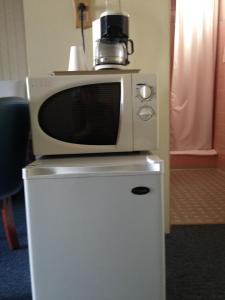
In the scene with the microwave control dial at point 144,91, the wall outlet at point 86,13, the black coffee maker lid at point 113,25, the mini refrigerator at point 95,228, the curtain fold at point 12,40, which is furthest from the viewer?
the curtain fold at point 12,40

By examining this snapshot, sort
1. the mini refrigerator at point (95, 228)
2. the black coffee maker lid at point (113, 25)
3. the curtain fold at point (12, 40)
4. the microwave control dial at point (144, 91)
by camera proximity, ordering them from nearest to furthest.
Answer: the mini refrigerator at point (95, 228), the microwave control dial at point (144, 91), the black coffee maker lid at point (113, 25), the curtain fold at point (12, 40)

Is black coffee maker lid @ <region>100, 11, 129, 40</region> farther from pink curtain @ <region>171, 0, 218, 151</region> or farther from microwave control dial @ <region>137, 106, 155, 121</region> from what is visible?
pink curtain @ <region>171, 0, 218, 151</region>

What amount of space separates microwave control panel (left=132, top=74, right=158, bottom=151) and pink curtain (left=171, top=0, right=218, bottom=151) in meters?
2.20

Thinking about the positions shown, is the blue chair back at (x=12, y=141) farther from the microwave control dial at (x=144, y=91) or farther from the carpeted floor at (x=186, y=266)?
the microwave control dial at (x=144, y=91)

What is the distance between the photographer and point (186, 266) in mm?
1282

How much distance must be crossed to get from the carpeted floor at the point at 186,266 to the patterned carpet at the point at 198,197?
0.45ft

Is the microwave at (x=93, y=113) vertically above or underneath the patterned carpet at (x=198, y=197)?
above

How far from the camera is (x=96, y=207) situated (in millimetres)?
765

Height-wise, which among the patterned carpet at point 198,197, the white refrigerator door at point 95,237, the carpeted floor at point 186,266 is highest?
the white refrigerator door at point 95,237

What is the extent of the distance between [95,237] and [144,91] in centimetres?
49

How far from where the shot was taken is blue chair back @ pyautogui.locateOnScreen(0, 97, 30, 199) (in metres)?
1.12

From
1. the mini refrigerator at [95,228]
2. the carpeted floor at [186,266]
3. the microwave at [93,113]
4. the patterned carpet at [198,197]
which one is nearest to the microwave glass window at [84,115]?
the microwave at [93,113]

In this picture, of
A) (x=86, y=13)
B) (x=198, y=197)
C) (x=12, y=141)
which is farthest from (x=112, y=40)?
(x=198, y=197)

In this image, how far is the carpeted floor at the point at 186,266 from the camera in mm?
1116
